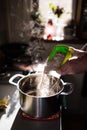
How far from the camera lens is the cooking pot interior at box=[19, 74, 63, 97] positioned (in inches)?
33.3

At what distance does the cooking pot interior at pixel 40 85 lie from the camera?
0.85 meters

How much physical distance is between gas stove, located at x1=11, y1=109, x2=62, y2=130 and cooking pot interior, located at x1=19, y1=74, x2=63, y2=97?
0.32 feet

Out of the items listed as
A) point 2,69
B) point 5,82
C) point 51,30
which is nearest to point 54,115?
point 5,82

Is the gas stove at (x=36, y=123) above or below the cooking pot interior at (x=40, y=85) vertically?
below

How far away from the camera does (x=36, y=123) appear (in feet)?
2.57

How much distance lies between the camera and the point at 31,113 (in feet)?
2.56

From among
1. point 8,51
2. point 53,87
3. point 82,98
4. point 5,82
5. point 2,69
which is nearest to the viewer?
point 53,87

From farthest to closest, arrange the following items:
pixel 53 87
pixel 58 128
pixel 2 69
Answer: pixel 2 69 < pixel 53 87 < pixel 58 128

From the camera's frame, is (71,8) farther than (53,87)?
Yes

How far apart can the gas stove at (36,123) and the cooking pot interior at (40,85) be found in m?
0.10

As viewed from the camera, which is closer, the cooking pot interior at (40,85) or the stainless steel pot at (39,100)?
the stainless steel pot at (39,100)

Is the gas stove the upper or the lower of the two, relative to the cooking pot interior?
lower

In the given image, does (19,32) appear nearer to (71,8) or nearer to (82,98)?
(71,8)

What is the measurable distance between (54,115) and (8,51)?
2.56ft
